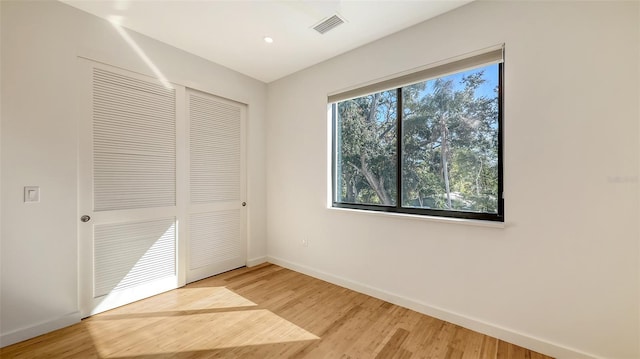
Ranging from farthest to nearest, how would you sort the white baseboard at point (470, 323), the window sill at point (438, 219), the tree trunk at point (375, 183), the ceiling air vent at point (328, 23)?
the tree trunk at point (375, 183) < the ceiling air vent at point (328, 23) < the window sill at point (438, 219) < the white baseboard at point (470, 323)

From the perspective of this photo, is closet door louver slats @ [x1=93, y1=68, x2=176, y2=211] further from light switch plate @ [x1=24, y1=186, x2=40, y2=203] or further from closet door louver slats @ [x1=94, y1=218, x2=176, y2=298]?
light switch plate @ [x1=24, y1=186, x2=40, y2=203]

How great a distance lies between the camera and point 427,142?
245 cm

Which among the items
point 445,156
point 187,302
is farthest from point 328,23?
point 187,302

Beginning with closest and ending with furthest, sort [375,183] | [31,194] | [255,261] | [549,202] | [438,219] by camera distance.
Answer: [549,202]
[31,194]
[438,219]
[375,183]
[255,261]

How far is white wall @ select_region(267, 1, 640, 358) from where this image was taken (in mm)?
1566

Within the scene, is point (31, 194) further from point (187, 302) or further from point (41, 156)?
point (187, 302)

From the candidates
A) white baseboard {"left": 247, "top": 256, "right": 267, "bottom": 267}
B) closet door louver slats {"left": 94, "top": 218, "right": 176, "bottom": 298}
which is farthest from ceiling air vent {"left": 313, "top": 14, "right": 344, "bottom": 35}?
white baseboard {"left": 247, "top": 256, "right": 267, "bottom": 267}

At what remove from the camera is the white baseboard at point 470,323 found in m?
1.74

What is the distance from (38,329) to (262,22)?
3222mm

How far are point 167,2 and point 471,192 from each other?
311cm

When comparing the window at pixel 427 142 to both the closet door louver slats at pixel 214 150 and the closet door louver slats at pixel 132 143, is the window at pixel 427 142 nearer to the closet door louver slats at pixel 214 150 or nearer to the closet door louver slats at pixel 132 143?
the closet door louver slats at pixel 214 150

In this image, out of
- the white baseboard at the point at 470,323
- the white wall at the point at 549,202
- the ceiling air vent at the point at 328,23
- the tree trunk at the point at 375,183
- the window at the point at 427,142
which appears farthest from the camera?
the tree trunk at the point at 375,183

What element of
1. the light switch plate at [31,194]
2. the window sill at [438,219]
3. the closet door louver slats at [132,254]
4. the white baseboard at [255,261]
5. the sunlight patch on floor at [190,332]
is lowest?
the sunlight patch on floor at [190,332]

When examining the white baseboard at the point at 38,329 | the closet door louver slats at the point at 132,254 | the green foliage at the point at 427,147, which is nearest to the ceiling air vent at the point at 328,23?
the green foliage at the point at 427,147
